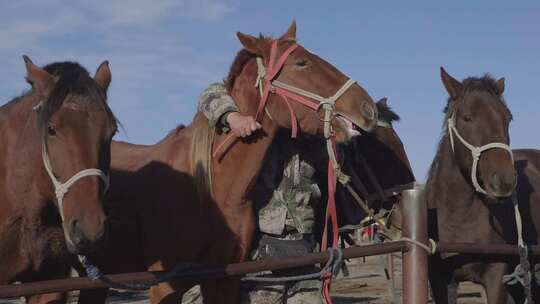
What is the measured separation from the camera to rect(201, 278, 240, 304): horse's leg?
12.8ft

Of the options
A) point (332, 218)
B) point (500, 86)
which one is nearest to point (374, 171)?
point (500, 86)

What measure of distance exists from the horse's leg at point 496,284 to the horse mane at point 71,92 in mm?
3157

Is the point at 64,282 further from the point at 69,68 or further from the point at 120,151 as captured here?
the point at 120,151

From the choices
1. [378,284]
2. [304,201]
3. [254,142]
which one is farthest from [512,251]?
[378,284]

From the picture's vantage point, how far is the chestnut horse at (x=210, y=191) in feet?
12.3

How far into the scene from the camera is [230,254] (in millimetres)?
3812

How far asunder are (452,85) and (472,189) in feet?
2.73

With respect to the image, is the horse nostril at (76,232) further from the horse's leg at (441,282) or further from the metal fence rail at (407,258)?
the horse's leg at (441,282)

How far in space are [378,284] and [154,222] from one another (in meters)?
10.3

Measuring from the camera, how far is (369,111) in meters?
3.78

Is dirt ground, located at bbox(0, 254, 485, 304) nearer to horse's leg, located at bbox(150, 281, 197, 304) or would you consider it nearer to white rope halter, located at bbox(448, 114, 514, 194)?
white rope halter, located at bbox(448, 114, 514, 194)

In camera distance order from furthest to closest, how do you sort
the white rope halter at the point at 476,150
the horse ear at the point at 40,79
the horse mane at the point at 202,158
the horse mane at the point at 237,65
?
the white rope halter at the point at 476,150 → the horse mane at the point at 237,65 → the horse mane at the point at 202,158 → the horse ear at the point at 40,79

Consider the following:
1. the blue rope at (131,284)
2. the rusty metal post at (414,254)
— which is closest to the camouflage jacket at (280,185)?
the rusty metal post at (414,254)

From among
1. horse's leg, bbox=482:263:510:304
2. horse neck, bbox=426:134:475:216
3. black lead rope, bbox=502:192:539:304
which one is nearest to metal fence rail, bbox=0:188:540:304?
black lead rope, bbox=502:192:539:304
